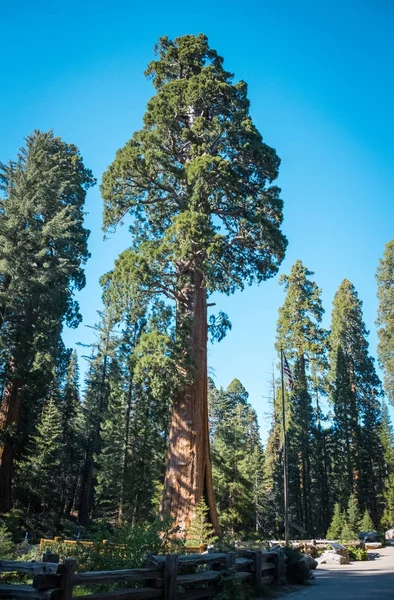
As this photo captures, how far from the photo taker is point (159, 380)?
1436 centimetres

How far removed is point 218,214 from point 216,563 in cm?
1322

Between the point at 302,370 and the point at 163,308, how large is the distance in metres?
23.8

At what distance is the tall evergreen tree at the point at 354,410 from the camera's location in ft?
120

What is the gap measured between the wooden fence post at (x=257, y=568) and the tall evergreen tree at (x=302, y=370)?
2763 cm

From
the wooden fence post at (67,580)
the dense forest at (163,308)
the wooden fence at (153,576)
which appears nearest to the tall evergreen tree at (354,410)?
the dense forest at (163,308)

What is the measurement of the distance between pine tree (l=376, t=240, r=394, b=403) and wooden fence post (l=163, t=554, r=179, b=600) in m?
32.2

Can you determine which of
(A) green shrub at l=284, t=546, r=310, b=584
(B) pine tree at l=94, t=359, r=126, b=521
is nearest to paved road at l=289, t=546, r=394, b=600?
(A) green shrub at l=284, t=546, r=310, b=584

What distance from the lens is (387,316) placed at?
3656cm

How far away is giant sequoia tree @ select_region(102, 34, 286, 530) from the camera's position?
49.2 ft

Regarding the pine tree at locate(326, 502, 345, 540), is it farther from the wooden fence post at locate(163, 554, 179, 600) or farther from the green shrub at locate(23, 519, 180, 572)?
the wooden fence post at locate(163, 554, 179, 600)

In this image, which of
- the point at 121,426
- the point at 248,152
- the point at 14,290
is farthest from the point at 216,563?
the point at 121,426

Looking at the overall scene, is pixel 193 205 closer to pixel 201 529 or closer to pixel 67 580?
pixel 201 529

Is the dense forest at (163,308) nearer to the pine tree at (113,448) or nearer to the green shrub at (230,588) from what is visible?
the pine tree at (113,448)

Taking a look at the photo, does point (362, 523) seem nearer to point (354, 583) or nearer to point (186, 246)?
point (354, 583)
